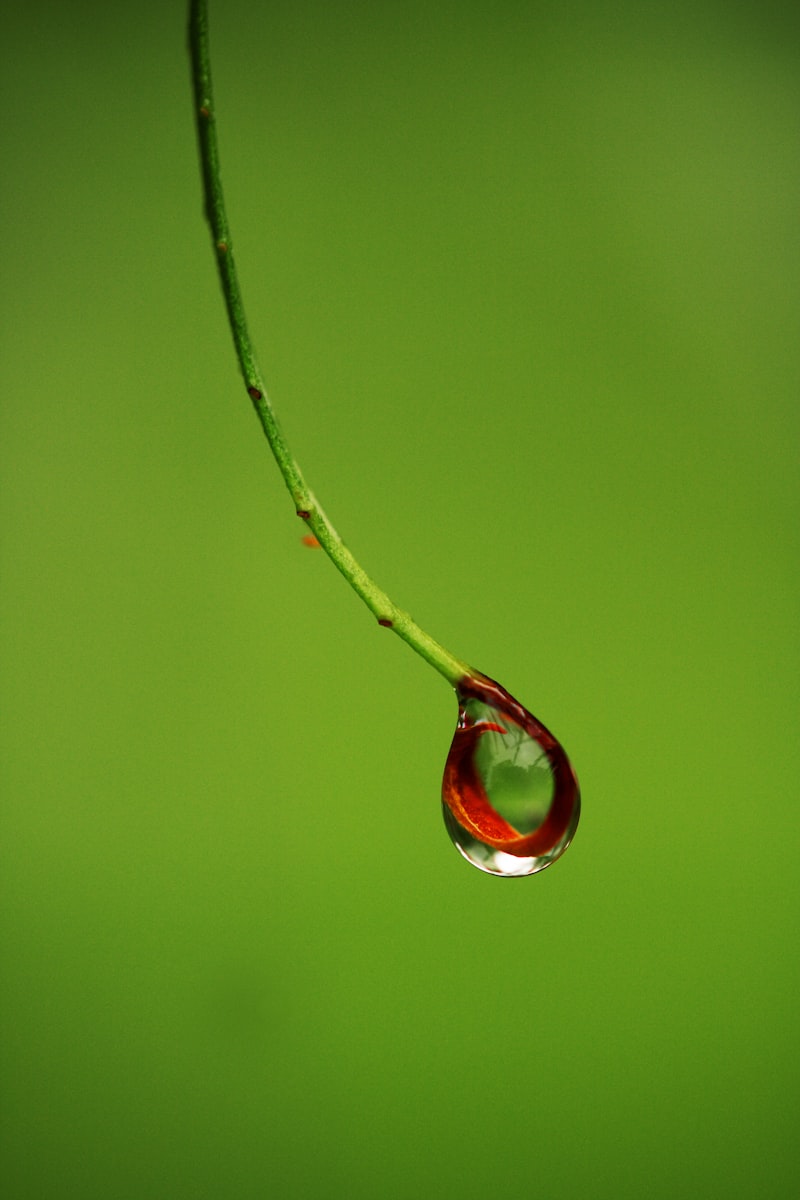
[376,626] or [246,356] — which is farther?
[376,626]

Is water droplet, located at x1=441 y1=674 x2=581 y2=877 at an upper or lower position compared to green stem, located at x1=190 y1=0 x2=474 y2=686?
lower

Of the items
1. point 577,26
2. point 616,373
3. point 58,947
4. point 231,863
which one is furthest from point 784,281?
point 58,947

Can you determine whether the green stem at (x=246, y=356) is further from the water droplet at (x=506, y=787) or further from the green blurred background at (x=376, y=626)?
the green blurred background at (x=376, y=626)

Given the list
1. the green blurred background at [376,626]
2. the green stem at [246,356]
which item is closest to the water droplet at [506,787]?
the green stem at [246,356]

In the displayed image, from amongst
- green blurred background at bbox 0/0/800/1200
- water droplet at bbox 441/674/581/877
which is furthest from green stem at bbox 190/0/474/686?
green blurred background at bbox 0/0/800/1200

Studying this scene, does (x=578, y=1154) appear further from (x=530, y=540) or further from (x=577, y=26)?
(x=577, y=26)

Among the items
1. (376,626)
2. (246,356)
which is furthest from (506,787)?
(376,626)

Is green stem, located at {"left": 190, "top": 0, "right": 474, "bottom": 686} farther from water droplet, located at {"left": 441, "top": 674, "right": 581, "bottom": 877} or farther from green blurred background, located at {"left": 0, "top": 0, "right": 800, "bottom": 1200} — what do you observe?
green blurred background, located at {"left": 0, "top": 0, "right": 800, "bottom": 1200}

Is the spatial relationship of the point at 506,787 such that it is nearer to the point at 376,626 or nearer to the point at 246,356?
the point at 246,356
